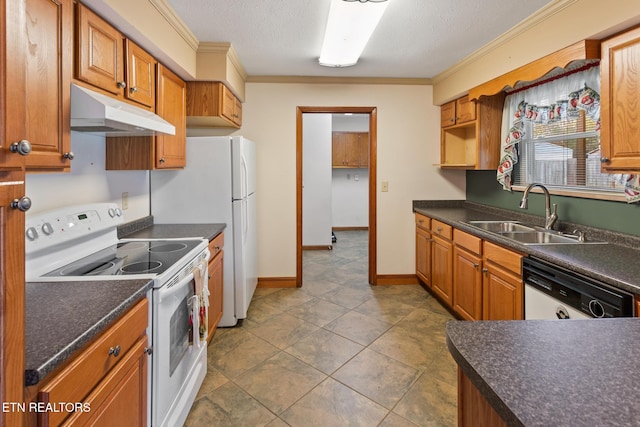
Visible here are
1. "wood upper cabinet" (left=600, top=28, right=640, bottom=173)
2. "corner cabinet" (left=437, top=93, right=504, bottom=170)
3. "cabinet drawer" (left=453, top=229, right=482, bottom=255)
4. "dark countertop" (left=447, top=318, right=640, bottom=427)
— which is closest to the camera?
"dark countertop" (left=447, top=318, right=640, bottom=427)

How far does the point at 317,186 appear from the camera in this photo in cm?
600

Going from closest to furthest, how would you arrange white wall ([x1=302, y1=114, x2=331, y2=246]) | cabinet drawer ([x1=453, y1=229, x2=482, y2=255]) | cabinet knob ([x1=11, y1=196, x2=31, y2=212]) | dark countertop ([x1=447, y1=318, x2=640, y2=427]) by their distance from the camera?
dark countertop ([x1=447, y1=318, x2=640, y2=427]) → cabinet knob ([x1=11, y1=196, x2=31, y2=212]) → cabinet drawer ([x1=453, y1=229, x2=482, y2=255]) → white wall ([x1=302, y1=114, x2=331, y2=246])

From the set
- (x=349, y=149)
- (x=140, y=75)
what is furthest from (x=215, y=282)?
(x=349, y=149)

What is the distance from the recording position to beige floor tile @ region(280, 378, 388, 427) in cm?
186

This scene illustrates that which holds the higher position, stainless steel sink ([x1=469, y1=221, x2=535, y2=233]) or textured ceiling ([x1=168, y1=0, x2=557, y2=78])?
textured ceiling ([x1=168, y1=0, x2=557, y2=78])

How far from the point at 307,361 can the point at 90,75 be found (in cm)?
210

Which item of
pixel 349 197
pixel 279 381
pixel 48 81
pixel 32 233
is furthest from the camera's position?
pixel 349 197

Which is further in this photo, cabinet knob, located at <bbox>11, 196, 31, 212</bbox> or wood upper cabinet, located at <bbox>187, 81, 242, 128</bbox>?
wood upper cabinet, located at <bbox>187, 81, 242, 128</bbox>

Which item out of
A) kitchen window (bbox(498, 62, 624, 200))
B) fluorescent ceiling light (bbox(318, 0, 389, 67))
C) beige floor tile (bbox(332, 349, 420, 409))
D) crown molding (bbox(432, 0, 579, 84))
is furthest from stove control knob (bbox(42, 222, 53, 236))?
kitchen window (bbox(498, 62, 624, 200))

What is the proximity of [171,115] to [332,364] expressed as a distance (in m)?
2.14

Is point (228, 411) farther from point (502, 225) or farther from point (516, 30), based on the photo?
point (516, 30)

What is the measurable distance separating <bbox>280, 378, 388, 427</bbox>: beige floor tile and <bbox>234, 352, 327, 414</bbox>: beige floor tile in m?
0.07

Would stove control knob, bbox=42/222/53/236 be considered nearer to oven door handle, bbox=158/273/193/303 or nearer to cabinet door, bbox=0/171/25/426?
oven door handle, bbox=158/273/193/303

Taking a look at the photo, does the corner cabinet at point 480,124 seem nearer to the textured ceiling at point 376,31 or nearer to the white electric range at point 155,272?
the textured ceiling at point 376,31
